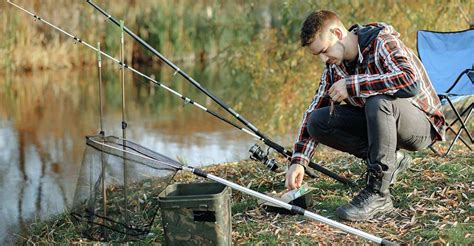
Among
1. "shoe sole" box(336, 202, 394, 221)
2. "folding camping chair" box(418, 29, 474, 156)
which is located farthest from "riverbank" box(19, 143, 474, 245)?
"folding camping chair" box(418, 29, 474, 156)

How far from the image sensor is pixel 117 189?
2.74 m

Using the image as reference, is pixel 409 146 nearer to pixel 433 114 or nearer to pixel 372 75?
pixel 433 114

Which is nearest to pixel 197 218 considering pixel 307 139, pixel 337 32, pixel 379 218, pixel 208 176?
pixel 208 176

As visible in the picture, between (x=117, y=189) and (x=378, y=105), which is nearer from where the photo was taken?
(x=378, y=105)

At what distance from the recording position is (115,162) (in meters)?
2.60

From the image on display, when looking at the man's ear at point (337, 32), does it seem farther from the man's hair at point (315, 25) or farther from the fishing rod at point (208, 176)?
the fishing rod at point (208, 176)

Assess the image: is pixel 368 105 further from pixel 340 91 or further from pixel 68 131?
pixel 68 131

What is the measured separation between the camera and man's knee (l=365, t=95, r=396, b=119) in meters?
2.55

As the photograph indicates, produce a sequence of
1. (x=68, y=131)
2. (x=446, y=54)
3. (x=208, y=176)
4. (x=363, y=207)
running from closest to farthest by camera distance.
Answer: (x=208, y=176), (x=363, y=207), (x=446, y=54), (x=68, y=131)

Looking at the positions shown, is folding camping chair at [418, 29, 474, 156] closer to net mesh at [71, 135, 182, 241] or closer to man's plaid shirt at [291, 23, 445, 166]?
man's plaid shirt at [291, 23, 445, 166]

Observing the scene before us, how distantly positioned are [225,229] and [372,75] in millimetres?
797

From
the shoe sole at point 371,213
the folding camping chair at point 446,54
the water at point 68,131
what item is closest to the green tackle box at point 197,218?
the shoe sole at point 371,213

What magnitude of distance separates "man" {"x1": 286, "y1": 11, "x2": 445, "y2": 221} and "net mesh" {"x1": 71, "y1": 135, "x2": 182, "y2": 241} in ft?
1.82

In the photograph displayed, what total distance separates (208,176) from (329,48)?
0.68 metres
